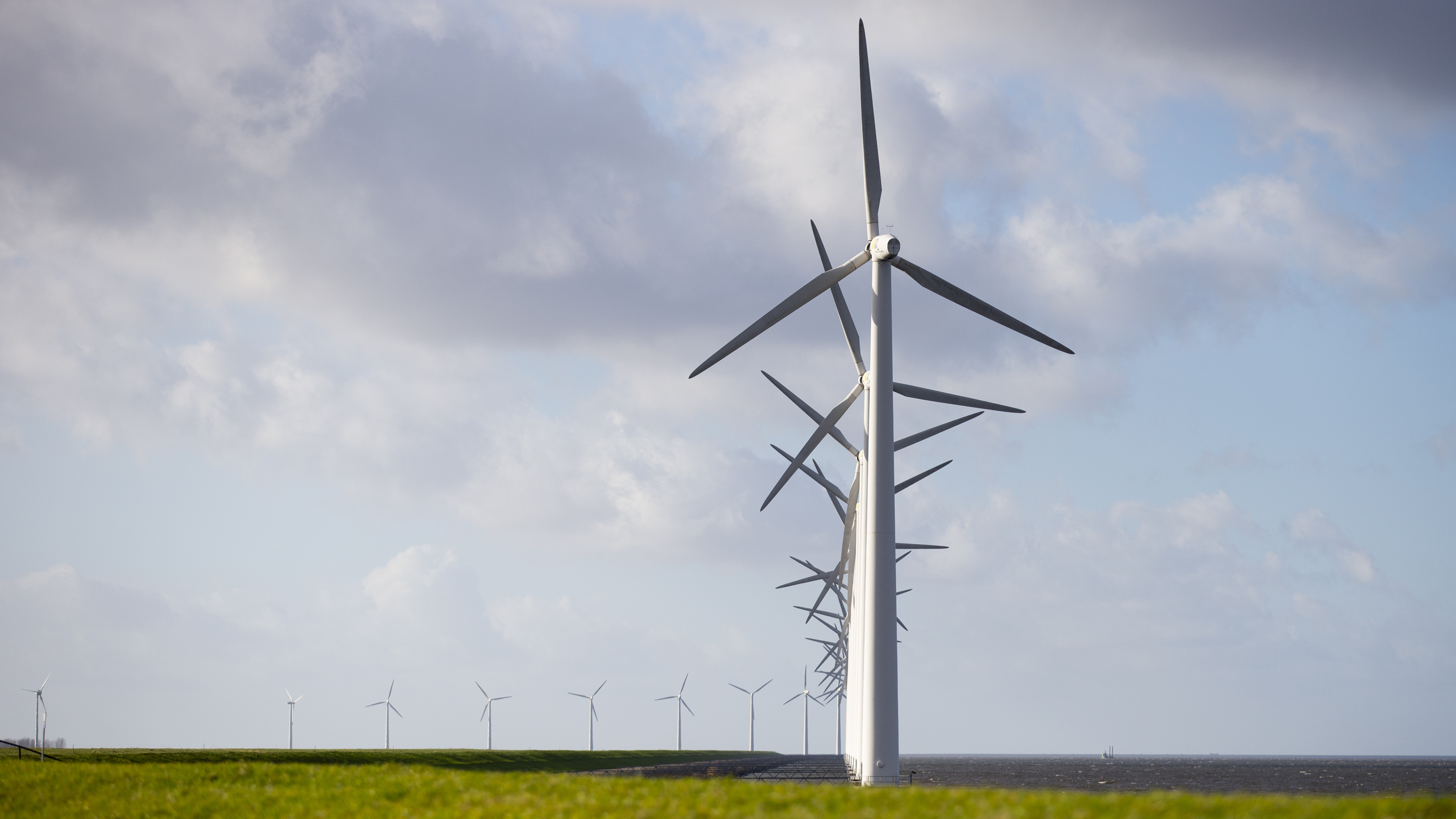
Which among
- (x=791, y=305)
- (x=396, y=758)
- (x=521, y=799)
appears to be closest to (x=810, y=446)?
(x=791, y=305)

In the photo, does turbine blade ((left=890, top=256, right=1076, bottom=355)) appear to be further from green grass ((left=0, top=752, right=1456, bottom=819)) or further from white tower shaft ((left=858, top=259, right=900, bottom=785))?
green grass ((left=0, top=752, right=1456, bottom=819))

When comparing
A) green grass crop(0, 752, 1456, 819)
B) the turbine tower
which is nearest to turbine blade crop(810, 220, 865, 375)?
the turbine tower

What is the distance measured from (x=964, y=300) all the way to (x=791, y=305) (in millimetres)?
7290

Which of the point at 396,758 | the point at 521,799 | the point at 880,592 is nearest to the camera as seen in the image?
the point at 521,799

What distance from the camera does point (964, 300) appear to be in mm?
47062

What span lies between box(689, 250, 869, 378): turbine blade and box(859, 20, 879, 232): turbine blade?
1.73 metres

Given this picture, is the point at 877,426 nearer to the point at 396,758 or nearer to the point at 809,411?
the point at 809,411

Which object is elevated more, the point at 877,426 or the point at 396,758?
the point at 877,426

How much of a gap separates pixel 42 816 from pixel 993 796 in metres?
26.9

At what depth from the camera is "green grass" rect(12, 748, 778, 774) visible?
65.6 m

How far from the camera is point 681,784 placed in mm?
26797

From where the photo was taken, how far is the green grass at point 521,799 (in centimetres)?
1877

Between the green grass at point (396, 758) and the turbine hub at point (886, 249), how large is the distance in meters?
24.4

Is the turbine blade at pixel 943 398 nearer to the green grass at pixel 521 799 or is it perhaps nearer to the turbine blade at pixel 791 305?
the turbine blade at pixel 791 305
